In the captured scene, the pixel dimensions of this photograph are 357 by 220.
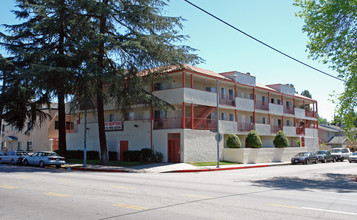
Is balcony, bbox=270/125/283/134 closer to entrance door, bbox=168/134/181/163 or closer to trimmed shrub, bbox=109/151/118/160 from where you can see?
entrance door, bbox=168/134/181/163

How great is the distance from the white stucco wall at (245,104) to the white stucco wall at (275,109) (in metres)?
4.96

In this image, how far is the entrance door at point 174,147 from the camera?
30594 mm

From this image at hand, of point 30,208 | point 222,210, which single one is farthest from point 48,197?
point 222,210

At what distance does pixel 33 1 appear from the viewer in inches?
1241

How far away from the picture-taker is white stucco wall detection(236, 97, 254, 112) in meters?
37.8

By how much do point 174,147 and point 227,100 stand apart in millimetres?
9640

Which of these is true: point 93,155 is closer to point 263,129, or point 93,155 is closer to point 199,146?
point 199,146

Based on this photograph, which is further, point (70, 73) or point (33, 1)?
point (33, 1)

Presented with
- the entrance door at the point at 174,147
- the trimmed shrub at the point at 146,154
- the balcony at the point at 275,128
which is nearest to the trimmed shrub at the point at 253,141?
the balcony at the point at 275,128

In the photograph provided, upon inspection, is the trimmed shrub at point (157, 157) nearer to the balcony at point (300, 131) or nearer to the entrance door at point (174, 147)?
the entrance door at point (174, 147)

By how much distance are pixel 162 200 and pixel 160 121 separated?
22.4m

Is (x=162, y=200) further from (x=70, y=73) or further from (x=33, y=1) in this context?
(x=33, y=1)

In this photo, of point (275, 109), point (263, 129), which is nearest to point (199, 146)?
point (263, 129)

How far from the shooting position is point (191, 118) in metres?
31.0
